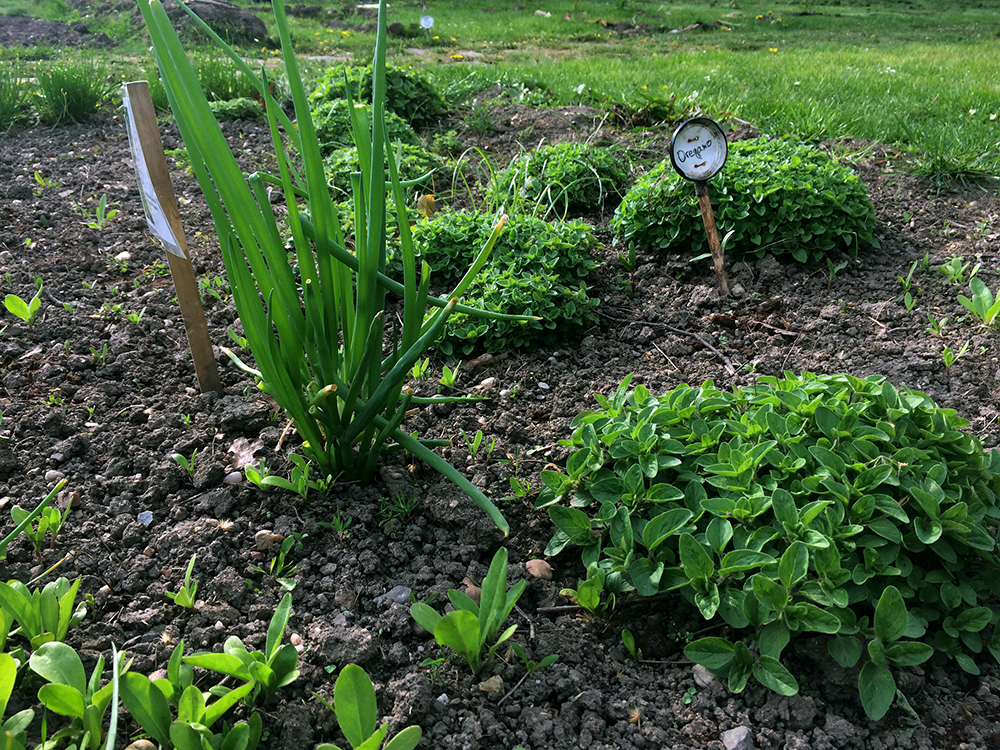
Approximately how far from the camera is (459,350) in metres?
2.39

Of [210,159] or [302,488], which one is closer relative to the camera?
[210,159]

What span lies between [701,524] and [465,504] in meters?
0.57

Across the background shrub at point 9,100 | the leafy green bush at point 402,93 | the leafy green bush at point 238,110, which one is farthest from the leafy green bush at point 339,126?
the background shrub at point 9,100

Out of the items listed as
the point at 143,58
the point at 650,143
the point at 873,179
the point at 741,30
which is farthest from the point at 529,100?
the point at 741,30

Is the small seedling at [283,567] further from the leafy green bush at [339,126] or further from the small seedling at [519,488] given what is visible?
the leafy green bush at [339,126]

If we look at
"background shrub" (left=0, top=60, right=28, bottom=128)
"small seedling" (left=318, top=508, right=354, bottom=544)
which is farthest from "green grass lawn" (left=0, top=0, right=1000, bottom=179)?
"small seedling" (left=318, top=508, right=354, bottom=544)

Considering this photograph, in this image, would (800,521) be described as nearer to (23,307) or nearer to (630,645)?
(630,645)

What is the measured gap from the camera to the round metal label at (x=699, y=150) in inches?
95.5

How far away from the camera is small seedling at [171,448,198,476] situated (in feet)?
5.50

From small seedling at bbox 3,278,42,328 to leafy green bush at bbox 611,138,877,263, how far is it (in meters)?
2.20

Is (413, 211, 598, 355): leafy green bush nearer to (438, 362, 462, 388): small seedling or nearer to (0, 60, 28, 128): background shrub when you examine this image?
(438, 362, 462, 388): small seedling

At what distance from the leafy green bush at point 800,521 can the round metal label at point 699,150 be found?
3.47 ft

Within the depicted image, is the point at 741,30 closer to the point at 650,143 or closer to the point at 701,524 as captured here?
the point at 650,143

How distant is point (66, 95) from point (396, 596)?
417 centimetres
